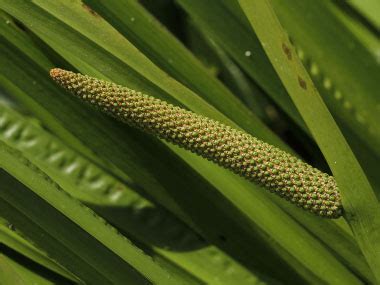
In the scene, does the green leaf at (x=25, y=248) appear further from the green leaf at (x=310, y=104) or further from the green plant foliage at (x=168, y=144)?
the green leaf at (x=310, y=104)

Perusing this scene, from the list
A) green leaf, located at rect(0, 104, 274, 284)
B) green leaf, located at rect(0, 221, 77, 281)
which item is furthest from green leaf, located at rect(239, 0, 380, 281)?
green leaf, located at rect(0, 221, 77, 281)

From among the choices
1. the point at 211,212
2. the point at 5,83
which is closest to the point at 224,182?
the point at 211,212

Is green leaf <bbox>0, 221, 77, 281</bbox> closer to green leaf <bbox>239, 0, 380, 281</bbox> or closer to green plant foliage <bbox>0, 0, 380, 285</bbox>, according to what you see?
green plant foliage <bbox>0, 0, 380, 285</bbox>

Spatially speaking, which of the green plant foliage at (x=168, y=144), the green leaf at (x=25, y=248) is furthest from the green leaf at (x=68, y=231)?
the green leaf at (x=25, y=248)

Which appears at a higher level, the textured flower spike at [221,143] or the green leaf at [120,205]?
the textured flower spike at [221,143]

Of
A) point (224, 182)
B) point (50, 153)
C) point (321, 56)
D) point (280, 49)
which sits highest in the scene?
point (321, 56)

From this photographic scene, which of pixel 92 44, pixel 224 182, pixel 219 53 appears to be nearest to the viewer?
pixel 92 44

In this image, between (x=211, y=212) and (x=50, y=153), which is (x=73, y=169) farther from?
(x=211, y=212)
